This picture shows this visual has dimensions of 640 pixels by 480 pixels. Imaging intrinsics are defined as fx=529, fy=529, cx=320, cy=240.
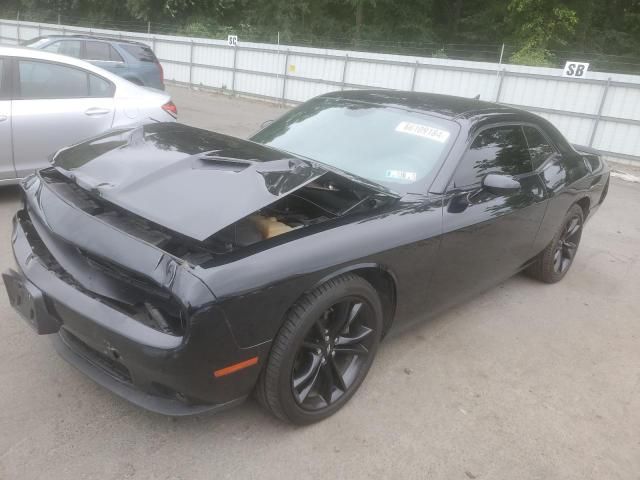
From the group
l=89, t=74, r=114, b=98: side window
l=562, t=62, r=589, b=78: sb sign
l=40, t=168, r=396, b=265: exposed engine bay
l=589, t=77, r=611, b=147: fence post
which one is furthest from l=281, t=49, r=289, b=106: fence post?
l=40, t=168, r=396, b=265: exposed engine bay

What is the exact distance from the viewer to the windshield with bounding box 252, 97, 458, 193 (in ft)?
10.6

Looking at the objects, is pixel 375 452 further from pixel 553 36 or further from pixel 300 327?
pixel 553 36

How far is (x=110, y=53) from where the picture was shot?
468 inches

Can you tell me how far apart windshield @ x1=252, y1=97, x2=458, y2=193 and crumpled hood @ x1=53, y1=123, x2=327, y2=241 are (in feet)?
1.74

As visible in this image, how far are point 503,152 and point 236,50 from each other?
16023mm

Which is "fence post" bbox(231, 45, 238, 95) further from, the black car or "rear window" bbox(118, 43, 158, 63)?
the black car

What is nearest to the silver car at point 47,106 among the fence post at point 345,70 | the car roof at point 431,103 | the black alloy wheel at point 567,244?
the car roof at point 431,103

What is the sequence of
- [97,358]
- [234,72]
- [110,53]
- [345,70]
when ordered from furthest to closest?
1. [234,72]
2. [345,70]
3. [110,53]
4. [97,358]

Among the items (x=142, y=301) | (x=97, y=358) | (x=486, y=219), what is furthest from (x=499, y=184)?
(x=97, y=358)

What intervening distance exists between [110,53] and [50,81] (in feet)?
24.8

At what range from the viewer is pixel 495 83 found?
1348 cm

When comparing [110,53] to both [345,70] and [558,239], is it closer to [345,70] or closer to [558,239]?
[345,70]

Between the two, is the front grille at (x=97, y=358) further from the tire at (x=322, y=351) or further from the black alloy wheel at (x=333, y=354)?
the black alloy wheel at (x=333, y=354)

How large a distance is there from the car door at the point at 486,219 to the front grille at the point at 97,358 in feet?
5.73
